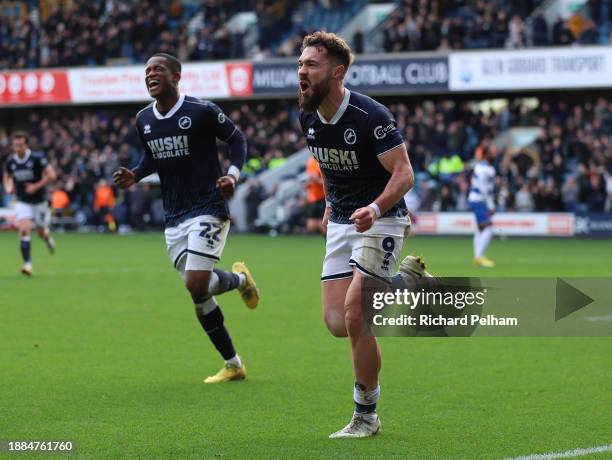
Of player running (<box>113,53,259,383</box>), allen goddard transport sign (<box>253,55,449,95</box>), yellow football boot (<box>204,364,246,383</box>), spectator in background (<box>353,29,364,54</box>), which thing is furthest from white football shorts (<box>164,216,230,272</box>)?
spectator in background (<box>353,29,364,54</box>)

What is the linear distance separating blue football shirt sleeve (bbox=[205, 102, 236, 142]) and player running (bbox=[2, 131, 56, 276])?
1039 centimetres

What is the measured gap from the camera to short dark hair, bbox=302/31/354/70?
276 inches

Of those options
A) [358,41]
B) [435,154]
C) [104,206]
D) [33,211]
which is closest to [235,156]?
[33,211]

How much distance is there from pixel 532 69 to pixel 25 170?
20.0m

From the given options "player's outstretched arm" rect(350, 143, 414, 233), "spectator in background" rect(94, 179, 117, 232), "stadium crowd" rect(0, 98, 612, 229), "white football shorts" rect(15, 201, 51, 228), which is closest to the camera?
"player's outstretched arm" rect(350, 143, 414, 233)

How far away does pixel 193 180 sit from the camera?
9320 mm

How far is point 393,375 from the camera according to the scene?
952cm

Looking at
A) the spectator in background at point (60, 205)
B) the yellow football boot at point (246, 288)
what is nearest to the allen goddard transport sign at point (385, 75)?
the spectator in background at point (60, 205)

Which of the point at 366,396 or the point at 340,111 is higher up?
the point at 340,111

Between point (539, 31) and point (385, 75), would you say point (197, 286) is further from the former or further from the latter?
point (385, 75)

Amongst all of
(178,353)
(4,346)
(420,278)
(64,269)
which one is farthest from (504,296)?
(64,269)

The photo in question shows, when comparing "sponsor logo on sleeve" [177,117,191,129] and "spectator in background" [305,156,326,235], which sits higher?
"sponsor logo on sleeve" [177,117,191,129]

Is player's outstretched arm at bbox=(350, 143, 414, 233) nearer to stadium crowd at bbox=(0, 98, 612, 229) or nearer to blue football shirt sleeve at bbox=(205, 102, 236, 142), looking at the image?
blue football shirt sleeve at bbox=(205, 102, 236, 142)

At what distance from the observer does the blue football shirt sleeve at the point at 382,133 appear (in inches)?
273
